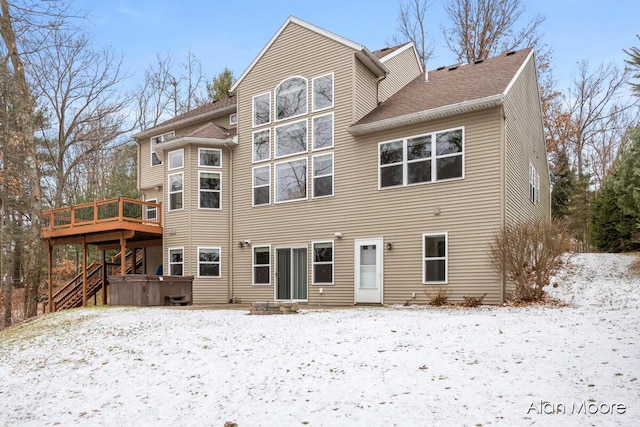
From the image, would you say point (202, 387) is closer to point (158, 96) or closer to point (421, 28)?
point (421, 28)

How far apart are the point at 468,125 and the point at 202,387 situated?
9.68 metres

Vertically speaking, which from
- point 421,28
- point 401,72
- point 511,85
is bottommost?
point 511,85

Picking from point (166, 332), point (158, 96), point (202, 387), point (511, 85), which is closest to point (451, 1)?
point (511, 85)

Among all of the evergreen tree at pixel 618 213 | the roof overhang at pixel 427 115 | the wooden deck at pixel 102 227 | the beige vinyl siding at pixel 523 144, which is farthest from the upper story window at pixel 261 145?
the evergreen tree at pixel 618 213

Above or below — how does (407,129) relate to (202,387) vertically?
above

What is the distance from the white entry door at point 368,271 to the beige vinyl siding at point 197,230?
516 centimetres

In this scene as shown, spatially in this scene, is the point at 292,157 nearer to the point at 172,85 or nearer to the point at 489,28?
the point at 489,28

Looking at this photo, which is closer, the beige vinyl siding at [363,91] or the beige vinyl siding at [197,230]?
the beige vinyl siding at [363,91]

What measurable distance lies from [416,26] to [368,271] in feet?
61.7

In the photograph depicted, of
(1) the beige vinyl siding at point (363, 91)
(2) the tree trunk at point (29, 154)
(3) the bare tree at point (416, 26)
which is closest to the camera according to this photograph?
(1) the beige vinyl siding at point (363, 91)

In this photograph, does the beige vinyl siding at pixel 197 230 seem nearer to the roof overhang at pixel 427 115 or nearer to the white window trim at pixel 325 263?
the white window trim at pixel 325 263

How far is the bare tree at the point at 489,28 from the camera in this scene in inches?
1016

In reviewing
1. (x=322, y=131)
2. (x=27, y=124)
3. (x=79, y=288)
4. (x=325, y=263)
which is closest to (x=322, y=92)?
(x=322, y=131)

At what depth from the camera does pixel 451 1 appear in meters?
27.0
